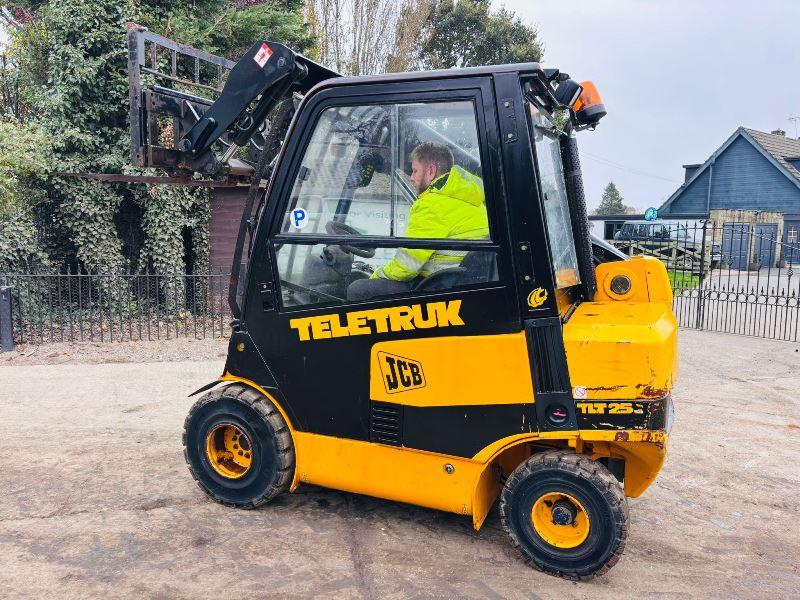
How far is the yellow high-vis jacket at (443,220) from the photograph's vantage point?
3295 millimetres

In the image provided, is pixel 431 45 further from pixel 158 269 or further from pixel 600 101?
pixel 600 101

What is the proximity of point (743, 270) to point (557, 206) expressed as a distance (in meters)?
23.0

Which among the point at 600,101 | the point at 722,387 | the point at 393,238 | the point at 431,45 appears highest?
the point at 431,45

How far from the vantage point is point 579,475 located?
3121 mm

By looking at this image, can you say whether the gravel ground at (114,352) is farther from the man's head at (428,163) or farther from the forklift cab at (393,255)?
the man's head at (428,163)

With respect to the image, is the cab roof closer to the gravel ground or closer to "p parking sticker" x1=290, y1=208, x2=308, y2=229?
"p parking sticker" x1=290, y1=208, x2=308, y2=229

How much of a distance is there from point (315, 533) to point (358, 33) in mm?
20363

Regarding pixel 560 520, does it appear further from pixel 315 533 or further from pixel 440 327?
pixel 315 533

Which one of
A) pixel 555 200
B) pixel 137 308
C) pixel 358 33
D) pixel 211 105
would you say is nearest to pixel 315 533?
pixel 555 200

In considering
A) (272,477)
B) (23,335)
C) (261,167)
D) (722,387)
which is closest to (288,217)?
(261,167)

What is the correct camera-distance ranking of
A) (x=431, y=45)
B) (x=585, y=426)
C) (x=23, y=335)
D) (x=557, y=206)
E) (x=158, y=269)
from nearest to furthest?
(x=585, y=426)
(x=557, y=206)
(x=23, y=335)
(x=158, y=269)
(x=431, y=45)

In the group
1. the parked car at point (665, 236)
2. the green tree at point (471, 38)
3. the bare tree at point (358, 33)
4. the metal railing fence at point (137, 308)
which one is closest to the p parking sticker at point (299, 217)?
the metal railing fence at point (137, 308)

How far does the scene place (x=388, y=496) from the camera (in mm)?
3570

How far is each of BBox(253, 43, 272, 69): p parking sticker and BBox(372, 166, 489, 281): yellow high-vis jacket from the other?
3.96 feet
